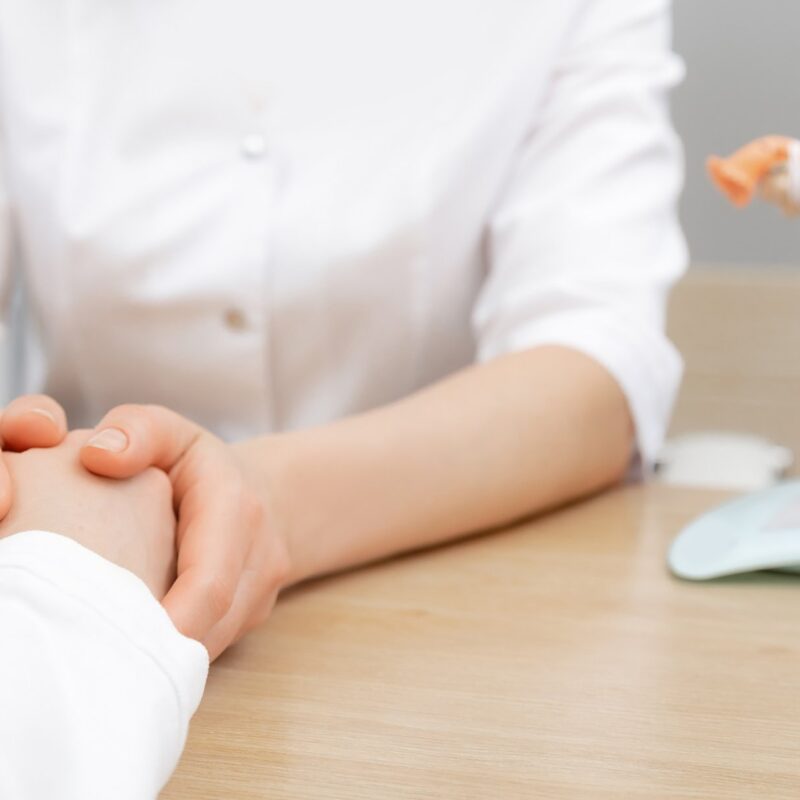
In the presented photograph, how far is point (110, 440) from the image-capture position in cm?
46

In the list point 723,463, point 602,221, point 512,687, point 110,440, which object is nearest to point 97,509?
point 110,440

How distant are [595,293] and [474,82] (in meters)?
0.17

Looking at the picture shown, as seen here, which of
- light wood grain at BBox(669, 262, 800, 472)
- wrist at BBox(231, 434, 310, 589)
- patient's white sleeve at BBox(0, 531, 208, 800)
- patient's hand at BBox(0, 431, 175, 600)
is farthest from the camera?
light wood grain at BBox(669, 262, 800, 472)

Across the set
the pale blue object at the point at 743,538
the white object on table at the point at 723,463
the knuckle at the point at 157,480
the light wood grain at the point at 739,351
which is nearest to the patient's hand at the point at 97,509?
the knuckle at the point at 157,480

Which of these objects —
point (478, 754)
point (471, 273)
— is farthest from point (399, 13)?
point (478, 754)

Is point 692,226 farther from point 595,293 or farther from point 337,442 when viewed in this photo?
point 337,442

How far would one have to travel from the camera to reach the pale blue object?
1.83ft

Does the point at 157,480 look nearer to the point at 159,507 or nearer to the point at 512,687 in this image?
the point at 159,507

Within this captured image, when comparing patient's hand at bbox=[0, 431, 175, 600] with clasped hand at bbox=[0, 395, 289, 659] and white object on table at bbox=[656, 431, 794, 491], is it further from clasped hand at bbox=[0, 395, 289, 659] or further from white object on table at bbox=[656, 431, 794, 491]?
white object on table at bbox=[656, 431, 794, 491]

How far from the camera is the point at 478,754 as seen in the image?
40cm

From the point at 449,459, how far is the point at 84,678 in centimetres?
33

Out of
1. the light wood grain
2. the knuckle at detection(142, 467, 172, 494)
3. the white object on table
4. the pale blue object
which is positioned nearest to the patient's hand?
the knuckle at detection(142, 467, 172, 494)

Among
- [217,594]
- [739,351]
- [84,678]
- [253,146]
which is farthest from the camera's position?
[739,351]

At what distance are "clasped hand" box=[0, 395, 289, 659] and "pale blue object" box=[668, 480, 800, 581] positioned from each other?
0.65 ft
